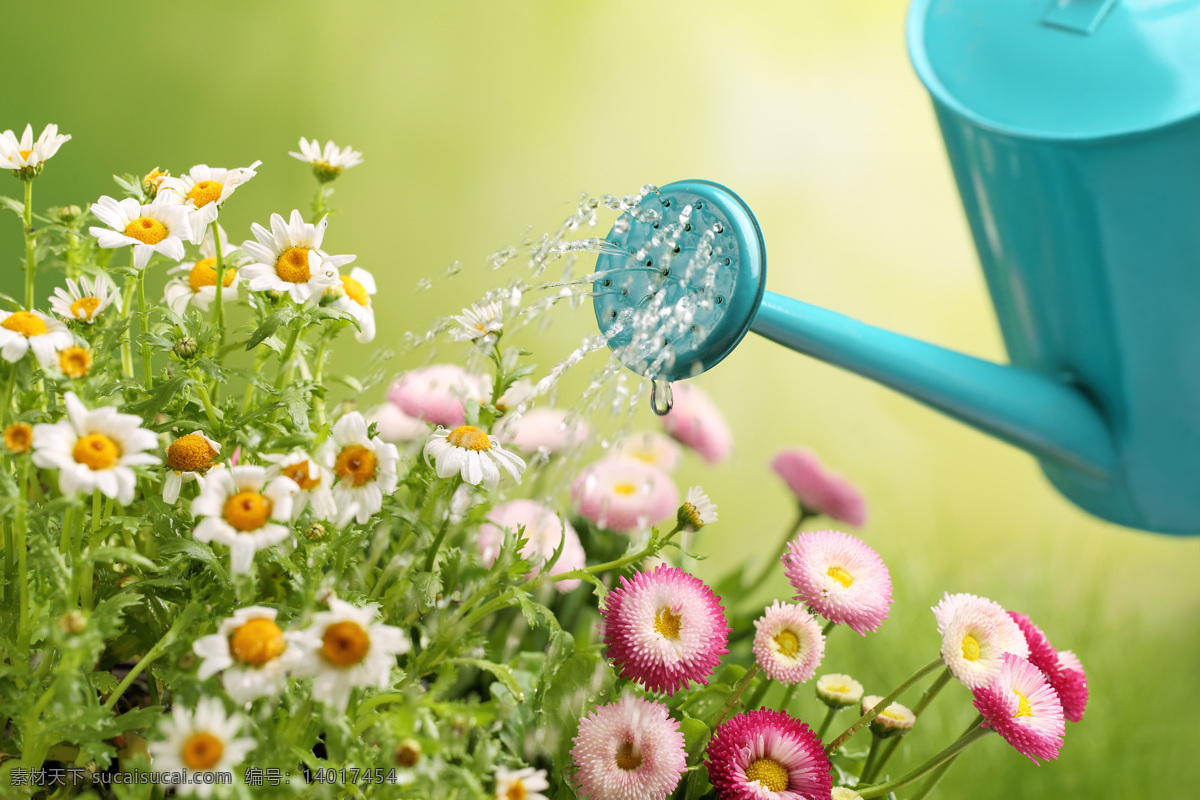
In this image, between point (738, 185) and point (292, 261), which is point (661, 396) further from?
point (738, 185)

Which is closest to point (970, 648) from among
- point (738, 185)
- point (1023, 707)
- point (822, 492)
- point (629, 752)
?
point (1023, 707)

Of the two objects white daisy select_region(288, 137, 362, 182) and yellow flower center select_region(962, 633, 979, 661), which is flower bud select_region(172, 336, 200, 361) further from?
yellow flower center select_region(962, 633, 979, 661)

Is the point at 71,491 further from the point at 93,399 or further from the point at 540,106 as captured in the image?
the point at 540,106

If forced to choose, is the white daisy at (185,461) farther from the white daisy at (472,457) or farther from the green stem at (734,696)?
the green stem at (734,696)

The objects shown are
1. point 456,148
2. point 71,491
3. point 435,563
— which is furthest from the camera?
point 456,148

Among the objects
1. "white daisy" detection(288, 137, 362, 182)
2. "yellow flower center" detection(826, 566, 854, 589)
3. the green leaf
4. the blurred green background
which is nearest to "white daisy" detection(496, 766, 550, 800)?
the green leaf

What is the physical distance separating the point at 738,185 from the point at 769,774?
702 mm

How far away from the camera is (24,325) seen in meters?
0.28

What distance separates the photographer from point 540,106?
2.78 ft

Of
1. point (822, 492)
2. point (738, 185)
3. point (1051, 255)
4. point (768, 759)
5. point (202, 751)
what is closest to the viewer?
point (202, 751)

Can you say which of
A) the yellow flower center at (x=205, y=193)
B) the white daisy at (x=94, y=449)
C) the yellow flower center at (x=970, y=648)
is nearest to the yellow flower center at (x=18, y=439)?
the white daisy at (x=94, y=449)

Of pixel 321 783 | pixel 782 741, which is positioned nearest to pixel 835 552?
pixel 782 741

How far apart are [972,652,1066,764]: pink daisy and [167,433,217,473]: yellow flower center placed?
0.28 meters

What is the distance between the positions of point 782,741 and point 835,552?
0.07 metres
